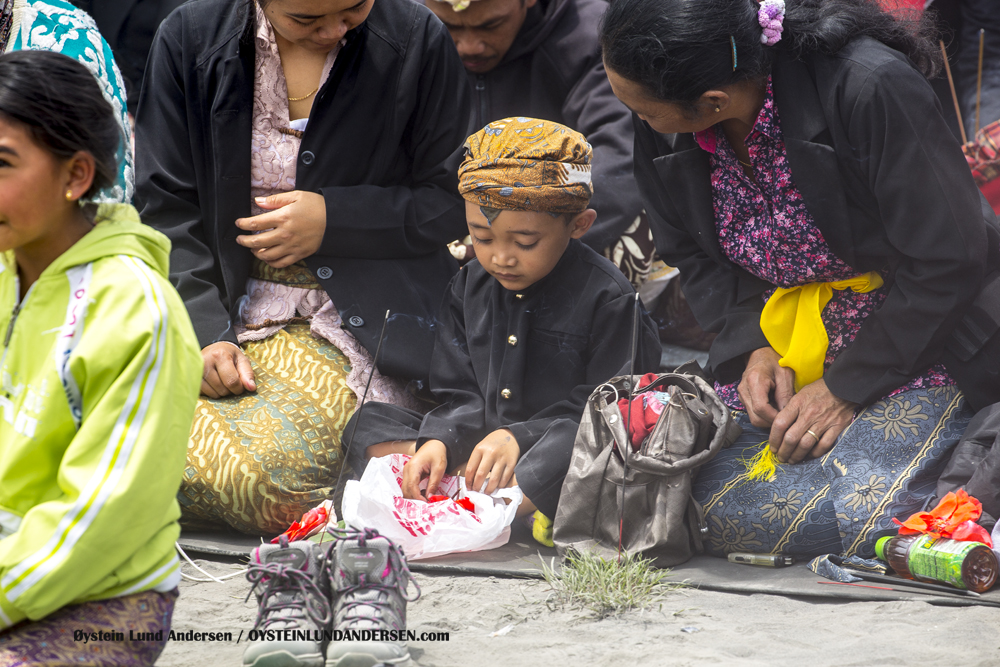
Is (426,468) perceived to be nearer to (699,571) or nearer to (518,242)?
(518,242)

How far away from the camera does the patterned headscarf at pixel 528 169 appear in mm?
2955

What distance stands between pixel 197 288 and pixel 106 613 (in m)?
1.76

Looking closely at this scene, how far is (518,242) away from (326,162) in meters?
0.74

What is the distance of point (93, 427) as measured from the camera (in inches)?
60.3

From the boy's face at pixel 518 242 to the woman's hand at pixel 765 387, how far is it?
0.72 meters

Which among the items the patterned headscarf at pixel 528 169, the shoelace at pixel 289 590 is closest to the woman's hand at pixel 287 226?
the patterned headscarf at pixel 528 169

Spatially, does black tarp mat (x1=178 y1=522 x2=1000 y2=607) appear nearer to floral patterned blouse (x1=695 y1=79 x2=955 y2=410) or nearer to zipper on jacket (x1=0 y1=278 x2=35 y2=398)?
floral patterned blouse (x1=695 y1=79 x2=955 y2=410)

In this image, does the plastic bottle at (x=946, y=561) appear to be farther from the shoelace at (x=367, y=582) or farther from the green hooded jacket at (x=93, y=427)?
the green hooded jacket at (x=93, y=427)

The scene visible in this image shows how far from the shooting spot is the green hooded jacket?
1502 millimetres

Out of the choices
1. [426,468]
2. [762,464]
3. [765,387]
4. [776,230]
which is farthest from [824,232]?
[426,468]

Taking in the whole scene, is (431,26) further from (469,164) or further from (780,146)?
(780,146)

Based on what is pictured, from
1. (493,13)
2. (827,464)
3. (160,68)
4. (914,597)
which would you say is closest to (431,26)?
(493,13)

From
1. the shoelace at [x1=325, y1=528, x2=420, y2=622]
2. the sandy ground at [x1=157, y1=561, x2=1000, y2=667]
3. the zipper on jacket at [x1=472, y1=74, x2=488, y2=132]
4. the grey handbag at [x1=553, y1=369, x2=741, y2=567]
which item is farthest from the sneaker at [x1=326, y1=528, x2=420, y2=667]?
the zipper on jacket at [x1=472, y1=74, x2=488, y2=132]

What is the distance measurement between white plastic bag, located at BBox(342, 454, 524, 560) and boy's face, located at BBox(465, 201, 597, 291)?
0.68 metres
